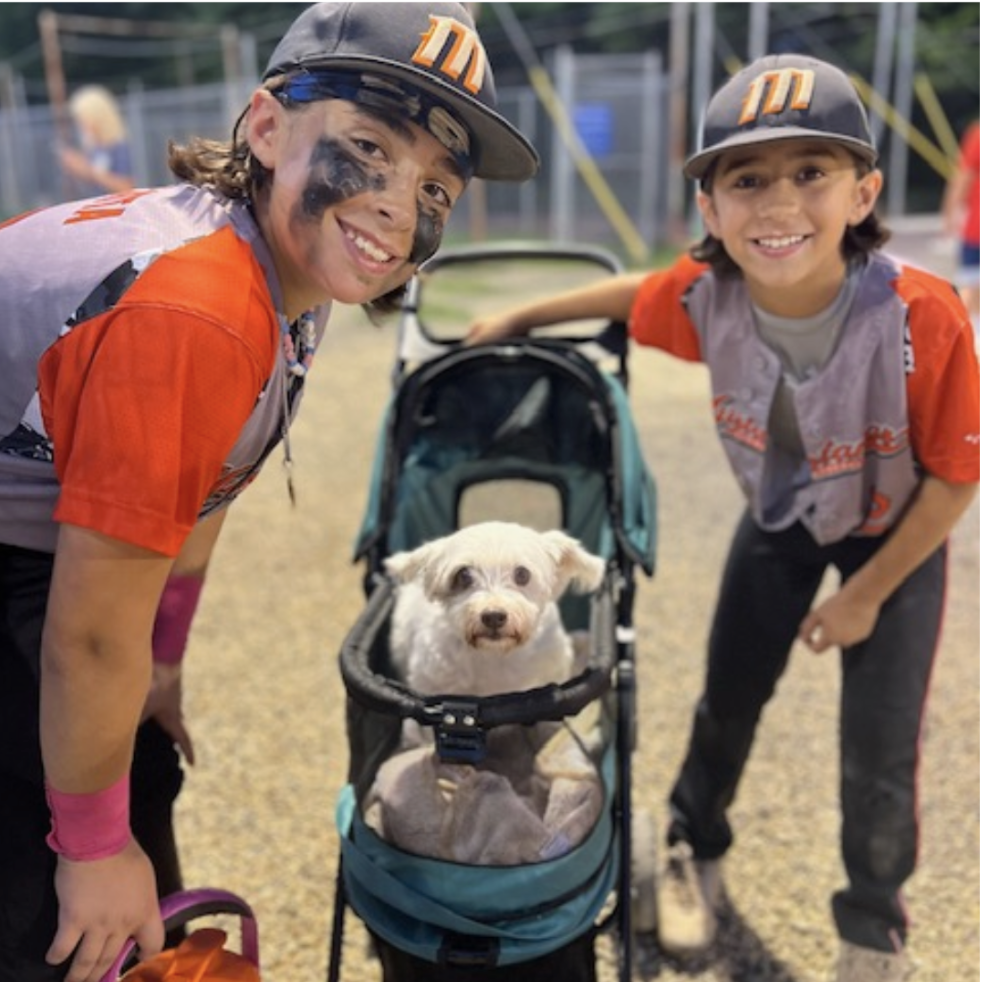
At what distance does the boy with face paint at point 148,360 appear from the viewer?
4.35 feet

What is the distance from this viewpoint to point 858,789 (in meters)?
2.56

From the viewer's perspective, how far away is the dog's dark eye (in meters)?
2.21

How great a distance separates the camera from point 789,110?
221 cm

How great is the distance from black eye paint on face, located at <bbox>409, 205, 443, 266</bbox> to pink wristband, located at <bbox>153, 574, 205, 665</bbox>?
0.86m

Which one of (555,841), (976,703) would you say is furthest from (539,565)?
(976,703)

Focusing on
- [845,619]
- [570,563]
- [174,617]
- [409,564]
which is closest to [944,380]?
[845,619]

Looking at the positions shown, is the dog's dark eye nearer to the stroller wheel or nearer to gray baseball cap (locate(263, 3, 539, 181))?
gray baseball cap (locate(263, 3, 539, 181))

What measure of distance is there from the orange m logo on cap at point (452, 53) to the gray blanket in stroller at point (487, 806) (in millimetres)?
1236

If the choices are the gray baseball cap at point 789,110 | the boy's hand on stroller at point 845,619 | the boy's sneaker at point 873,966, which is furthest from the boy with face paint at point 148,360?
the boy's sneaker at point 873,966

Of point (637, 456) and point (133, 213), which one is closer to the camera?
point (133, 213)

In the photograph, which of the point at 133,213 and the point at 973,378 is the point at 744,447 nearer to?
the point at 973,378

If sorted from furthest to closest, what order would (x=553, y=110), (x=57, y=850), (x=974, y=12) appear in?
(x=974, y=12) → (x=553, y=110) → (x=57, y=850)

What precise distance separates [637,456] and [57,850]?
1.84 metres

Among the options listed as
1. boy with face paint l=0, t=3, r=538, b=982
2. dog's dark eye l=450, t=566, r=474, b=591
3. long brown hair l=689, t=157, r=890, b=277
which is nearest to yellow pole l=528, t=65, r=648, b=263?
long brown hair l=689, t=157, r=890, b=277
